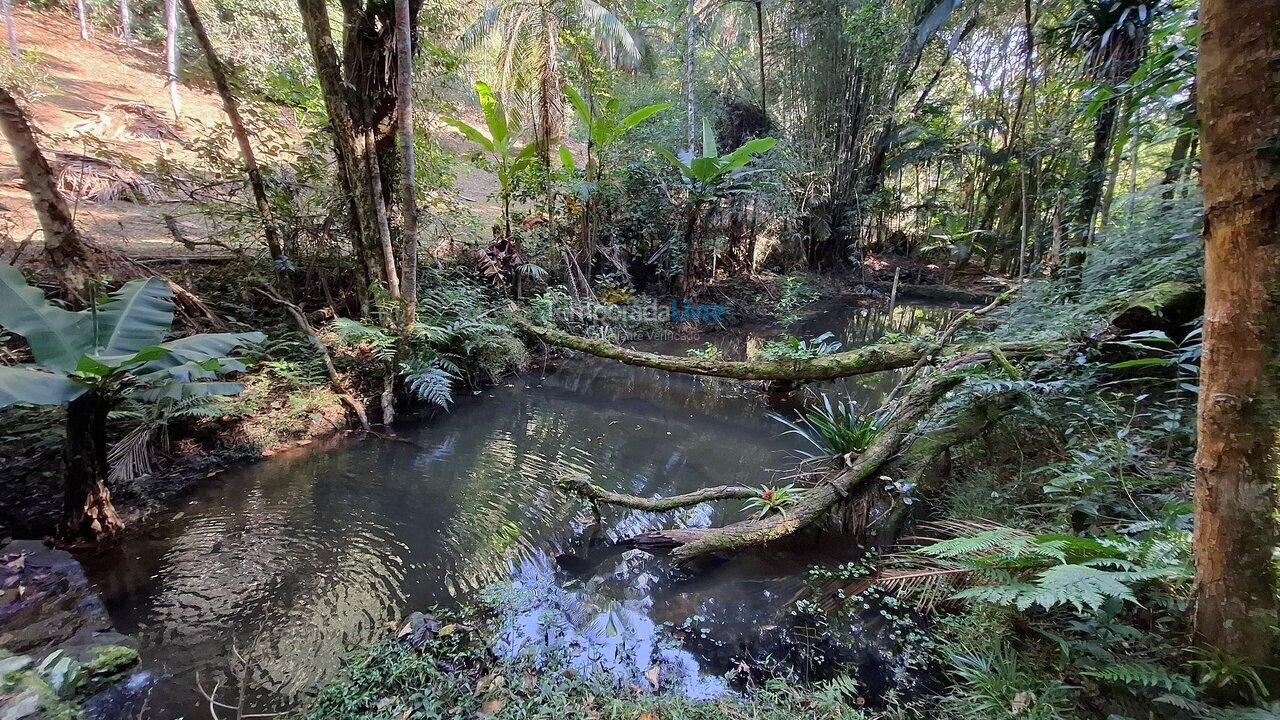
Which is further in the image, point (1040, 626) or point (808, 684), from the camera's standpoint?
point (808, 684)

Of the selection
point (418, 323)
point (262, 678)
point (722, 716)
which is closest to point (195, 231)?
point (418, 323)

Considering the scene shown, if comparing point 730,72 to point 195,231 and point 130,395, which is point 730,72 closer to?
point 195,231

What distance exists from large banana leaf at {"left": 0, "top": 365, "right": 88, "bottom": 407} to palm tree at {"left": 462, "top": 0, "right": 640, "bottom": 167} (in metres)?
6.72

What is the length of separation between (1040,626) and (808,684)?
94cm

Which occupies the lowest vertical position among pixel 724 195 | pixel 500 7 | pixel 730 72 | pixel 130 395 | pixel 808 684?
pixel 808 684

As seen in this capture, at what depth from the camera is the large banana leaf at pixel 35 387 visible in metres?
1.87

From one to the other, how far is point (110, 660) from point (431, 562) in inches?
50.8

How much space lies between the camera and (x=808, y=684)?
6.75ft

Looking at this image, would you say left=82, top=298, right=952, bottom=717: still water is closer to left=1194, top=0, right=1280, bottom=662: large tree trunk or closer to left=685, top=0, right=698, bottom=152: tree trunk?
left=1194, top=0, right=1280, bottom=662: large tree trunk

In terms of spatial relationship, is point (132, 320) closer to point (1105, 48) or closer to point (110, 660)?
point (110, 660)

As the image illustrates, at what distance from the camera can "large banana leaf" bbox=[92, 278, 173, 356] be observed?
8.27 feet

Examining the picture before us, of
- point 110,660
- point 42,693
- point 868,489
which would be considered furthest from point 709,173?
point 42,693

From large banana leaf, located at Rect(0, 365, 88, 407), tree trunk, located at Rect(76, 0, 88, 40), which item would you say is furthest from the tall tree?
tree trunk, located at Rect(76, 0, 88, 40)

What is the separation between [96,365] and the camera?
217cm
